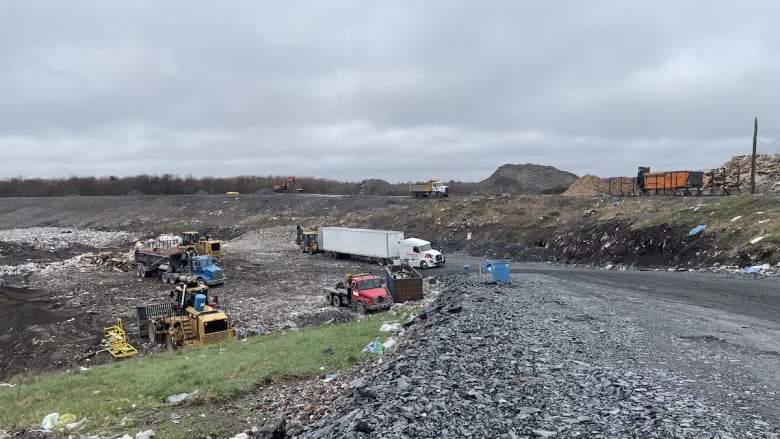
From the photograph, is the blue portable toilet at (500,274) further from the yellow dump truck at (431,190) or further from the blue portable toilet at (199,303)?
the yellow dump truck at (431,190)

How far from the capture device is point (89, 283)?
3103cm

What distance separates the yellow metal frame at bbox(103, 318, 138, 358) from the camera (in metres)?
16.8

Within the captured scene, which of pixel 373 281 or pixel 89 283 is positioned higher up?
pixel 373 281

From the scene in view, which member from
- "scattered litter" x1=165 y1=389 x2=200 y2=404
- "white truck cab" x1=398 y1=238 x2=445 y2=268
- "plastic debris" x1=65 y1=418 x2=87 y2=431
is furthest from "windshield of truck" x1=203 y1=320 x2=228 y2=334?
"white truck cab" x1=398 y1=238 x2=445 y2=268

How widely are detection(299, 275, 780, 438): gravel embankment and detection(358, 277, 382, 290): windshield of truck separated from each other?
8082 millimetres

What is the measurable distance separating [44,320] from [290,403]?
19792 mm

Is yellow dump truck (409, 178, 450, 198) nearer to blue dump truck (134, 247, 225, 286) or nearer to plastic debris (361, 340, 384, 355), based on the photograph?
blue dump truck (134, 247, 225, 286)

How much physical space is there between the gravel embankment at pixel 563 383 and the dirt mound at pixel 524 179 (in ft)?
200

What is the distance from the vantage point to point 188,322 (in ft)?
55.6

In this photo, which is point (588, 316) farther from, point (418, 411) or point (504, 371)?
point (418, 411)

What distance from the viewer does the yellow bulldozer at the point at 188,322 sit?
16.6 metres

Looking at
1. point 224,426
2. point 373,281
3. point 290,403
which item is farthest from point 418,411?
point 373,281

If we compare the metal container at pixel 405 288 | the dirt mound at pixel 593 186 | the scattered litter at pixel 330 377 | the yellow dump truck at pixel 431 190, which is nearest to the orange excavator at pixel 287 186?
the yellow dump truck at pixel 431 190

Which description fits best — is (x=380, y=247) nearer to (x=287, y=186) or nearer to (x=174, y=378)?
(x=174, y=378)
